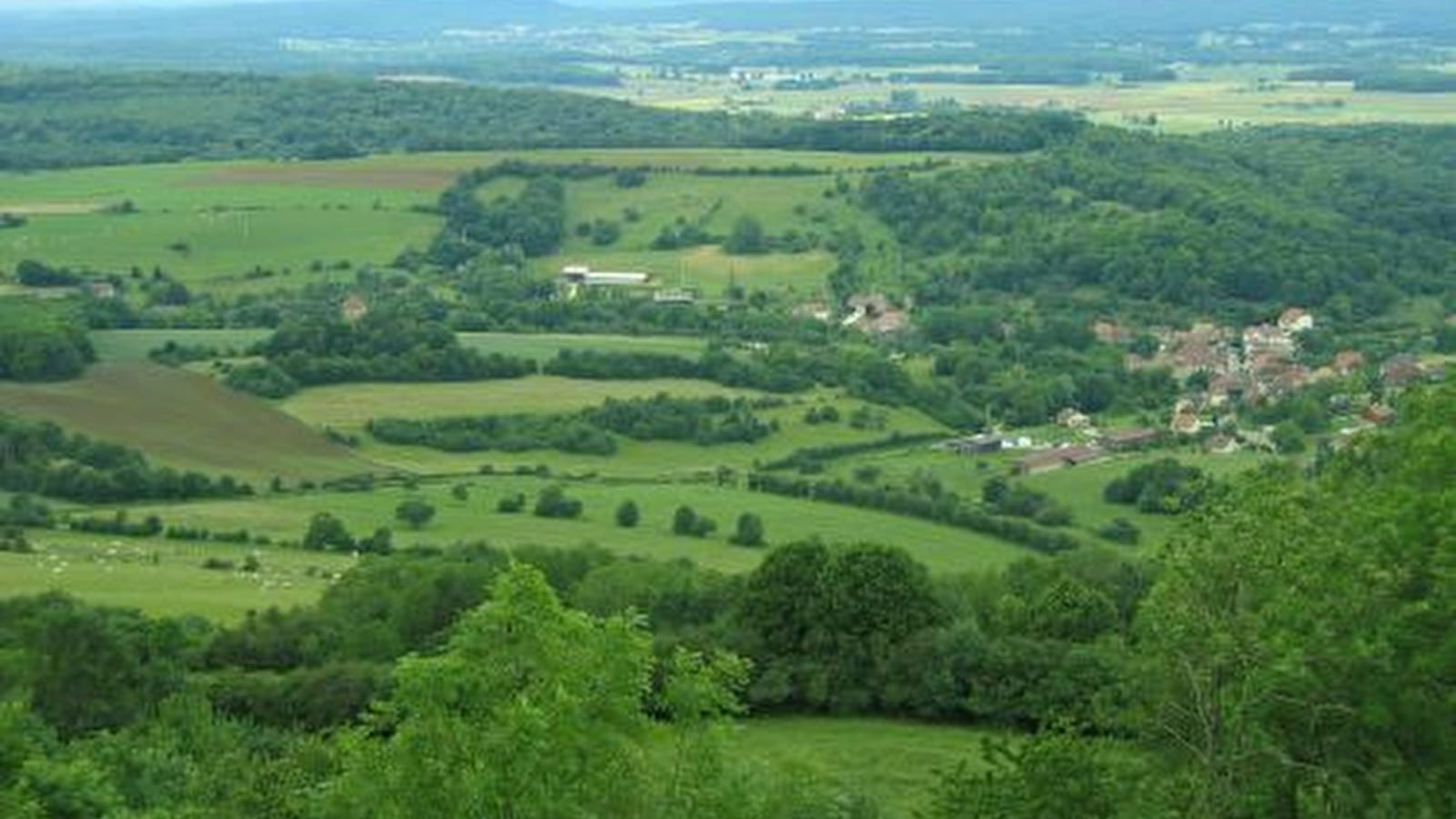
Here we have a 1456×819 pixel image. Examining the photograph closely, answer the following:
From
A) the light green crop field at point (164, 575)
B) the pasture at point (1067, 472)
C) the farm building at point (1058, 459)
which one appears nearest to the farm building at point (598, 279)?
the pasture at point (1067, 472)

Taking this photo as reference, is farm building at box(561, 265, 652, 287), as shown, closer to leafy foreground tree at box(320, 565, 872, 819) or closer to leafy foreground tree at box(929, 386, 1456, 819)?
leafy foreground tree at box(929, 386, 1456, 819)

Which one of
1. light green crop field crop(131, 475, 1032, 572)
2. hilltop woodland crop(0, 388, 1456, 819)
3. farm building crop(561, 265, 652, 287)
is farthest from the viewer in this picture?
farm building crop(561, 265, 652, 287)

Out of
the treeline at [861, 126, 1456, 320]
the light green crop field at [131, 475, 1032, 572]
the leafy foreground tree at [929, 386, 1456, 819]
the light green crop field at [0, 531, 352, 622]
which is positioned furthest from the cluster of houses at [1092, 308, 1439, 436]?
the leafy foreground tree at [929, 386, 1456, 819]

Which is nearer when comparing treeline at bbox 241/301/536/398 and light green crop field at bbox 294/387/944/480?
light green crop field at bbox 294/387/944/480

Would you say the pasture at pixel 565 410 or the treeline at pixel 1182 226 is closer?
the pasture at pixel 565 410

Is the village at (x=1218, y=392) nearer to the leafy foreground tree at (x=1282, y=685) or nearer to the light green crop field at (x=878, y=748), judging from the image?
the light green crop field at (x=878, y=748)

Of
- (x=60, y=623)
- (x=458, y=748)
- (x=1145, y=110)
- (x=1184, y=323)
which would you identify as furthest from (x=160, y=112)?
(x=458, y=748)

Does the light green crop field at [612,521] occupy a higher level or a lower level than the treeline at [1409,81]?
lower
